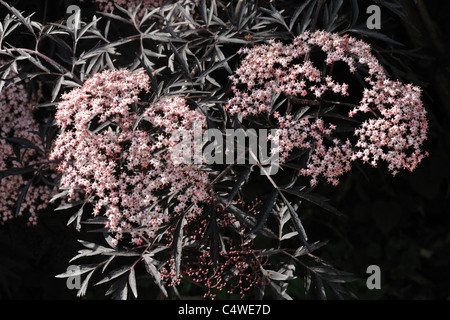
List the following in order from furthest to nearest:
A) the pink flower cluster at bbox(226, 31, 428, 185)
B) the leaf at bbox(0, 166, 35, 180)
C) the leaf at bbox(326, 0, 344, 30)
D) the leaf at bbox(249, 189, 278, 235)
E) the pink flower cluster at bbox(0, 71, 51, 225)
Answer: the pink flower cluster at bbox(0, 71, 51, 225) < the leaf at bbox(0, 166, 35, 180) < the leaf at bbox(326, 0, 344, 30) < the pink flower cluster at bbox(226, 31, 428, 185) < the leaf at bbox(249, 189, 278, 235)

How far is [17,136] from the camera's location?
181cm

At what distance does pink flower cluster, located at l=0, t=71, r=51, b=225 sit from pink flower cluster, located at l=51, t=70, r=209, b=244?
1.29ft

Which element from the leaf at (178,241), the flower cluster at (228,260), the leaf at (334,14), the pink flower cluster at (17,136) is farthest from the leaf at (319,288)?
the pink flower cluster at (17,136)

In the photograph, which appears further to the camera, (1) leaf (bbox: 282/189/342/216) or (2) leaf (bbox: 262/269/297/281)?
(2) leaf (bbox: 262/269/297/281)

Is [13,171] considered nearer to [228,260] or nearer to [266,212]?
[228,260]

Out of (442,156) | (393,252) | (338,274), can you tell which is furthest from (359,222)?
(338,274)

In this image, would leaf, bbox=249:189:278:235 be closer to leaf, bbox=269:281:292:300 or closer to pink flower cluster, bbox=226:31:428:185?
pink flower cluster, bbox=226:31:428:185

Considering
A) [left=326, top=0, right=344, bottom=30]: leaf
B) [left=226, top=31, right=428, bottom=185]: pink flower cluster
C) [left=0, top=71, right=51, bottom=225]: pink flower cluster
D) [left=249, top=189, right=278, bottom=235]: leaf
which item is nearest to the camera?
[left=249, top=189, right=278, bottom=235]: leaf

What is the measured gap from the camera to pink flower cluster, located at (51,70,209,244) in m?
1.35

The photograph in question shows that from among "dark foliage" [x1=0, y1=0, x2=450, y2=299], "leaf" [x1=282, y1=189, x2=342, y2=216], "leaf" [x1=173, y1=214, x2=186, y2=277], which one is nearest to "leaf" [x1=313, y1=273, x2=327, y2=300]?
"dark foliage" [x1=0, y1=0, x2=450, y2=299]

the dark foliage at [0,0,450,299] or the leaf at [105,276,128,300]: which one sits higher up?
the dark foliage at [0,0,450,299]

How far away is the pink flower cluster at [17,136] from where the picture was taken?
179cm

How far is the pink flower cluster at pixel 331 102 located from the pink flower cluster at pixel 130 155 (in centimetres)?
22

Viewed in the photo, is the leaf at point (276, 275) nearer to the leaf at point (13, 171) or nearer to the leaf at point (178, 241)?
the leaf at point (178, 241)
